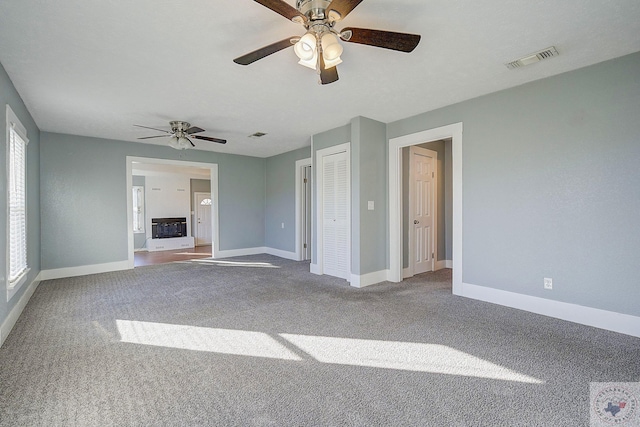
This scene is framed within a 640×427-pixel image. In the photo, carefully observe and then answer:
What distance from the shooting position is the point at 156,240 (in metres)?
9.29

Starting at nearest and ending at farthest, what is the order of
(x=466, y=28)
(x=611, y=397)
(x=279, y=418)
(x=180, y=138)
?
1. (x=279, y=418)
2. (x=611, y=397)
3. (x=466, y=28)
4. (x=180, y=138)

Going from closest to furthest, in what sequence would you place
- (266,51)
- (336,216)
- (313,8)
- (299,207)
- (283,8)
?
(283,8)
(313,8)
(266,51)
(336,216)
(299,207)

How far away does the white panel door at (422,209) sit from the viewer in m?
5.04

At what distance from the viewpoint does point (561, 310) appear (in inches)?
120

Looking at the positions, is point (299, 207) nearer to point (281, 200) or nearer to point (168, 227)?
point (281, 200)

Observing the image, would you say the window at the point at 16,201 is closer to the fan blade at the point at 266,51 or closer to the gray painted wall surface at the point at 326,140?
the fan blade at the point at 266,51

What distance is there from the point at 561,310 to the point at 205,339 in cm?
351

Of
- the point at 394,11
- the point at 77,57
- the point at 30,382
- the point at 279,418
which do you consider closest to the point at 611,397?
the point at 279,418

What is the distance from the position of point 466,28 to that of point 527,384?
2547mm

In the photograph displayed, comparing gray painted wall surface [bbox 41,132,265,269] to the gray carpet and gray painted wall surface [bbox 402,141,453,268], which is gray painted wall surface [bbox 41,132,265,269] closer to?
the gray carpet

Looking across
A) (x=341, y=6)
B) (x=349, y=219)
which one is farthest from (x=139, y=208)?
(x=341, y=6)

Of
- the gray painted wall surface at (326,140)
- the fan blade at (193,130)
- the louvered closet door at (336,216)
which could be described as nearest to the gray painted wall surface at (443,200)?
the gray painted wall surface at (326,140)

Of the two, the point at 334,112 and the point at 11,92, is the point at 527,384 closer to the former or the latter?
the point at 334,112

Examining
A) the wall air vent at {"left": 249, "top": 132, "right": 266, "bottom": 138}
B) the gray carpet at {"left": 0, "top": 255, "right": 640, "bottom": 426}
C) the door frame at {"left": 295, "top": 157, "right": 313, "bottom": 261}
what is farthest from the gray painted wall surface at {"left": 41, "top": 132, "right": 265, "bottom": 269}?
the door frame at {"left": 295, "top": 157, "right": 313, "bottom": 261}
